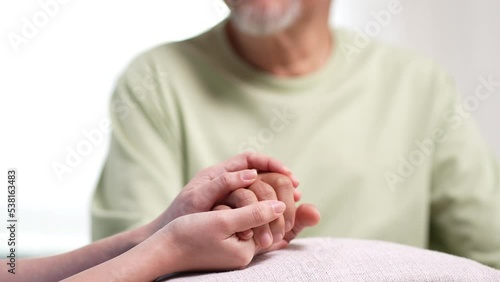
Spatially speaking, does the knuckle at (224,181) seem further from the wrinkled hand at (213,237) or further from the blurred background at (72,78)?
the blurred background at (72,78)

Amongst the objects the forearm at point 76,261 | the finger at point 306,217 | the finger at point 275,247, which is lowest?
the finger at point 275,247

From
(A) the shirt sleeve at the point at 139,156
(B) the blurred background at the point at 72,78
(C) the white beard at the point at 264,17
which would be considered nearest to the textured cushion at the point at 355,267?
A: (A) the shirt sleeve at the point at 139,156

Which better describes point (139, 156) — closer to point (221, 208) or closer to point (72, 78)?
point (221, 208)

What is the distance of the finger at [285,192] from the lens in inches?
33.0

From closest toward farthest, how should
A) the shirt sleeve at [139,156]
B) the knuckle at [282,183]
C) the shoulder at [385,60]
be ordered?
1. the knuckle at [282,183]
2. the shirt sleeve at [139,156]
3. the shoulder at [385,60]

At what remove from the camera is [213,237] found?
749 mm

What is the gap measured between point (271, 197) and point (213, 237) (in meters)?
0.10

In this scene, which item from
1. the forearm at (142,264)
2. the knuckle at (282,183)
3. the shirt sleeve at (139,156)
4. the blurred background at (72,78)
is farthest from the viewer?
the blurred background at (72,78)

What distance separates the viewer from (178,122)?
1.37m

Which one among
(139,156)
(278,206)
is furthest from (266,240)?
(139,156)

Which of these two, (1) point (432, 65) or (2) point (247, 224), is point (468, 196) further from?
(2) point (247, 224)

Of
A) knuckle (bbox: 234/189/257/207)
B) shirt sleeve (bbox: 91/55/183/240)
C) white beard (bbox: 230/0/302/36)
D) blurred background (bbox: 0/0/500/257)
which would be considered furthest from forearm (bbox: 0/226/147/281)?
blurred background (bbox: 0/0/500/257)

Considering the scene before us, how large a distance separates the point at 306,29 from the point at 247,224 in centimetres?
77

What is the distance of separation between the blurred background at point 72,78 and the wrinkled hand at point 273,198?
95 centimetres
